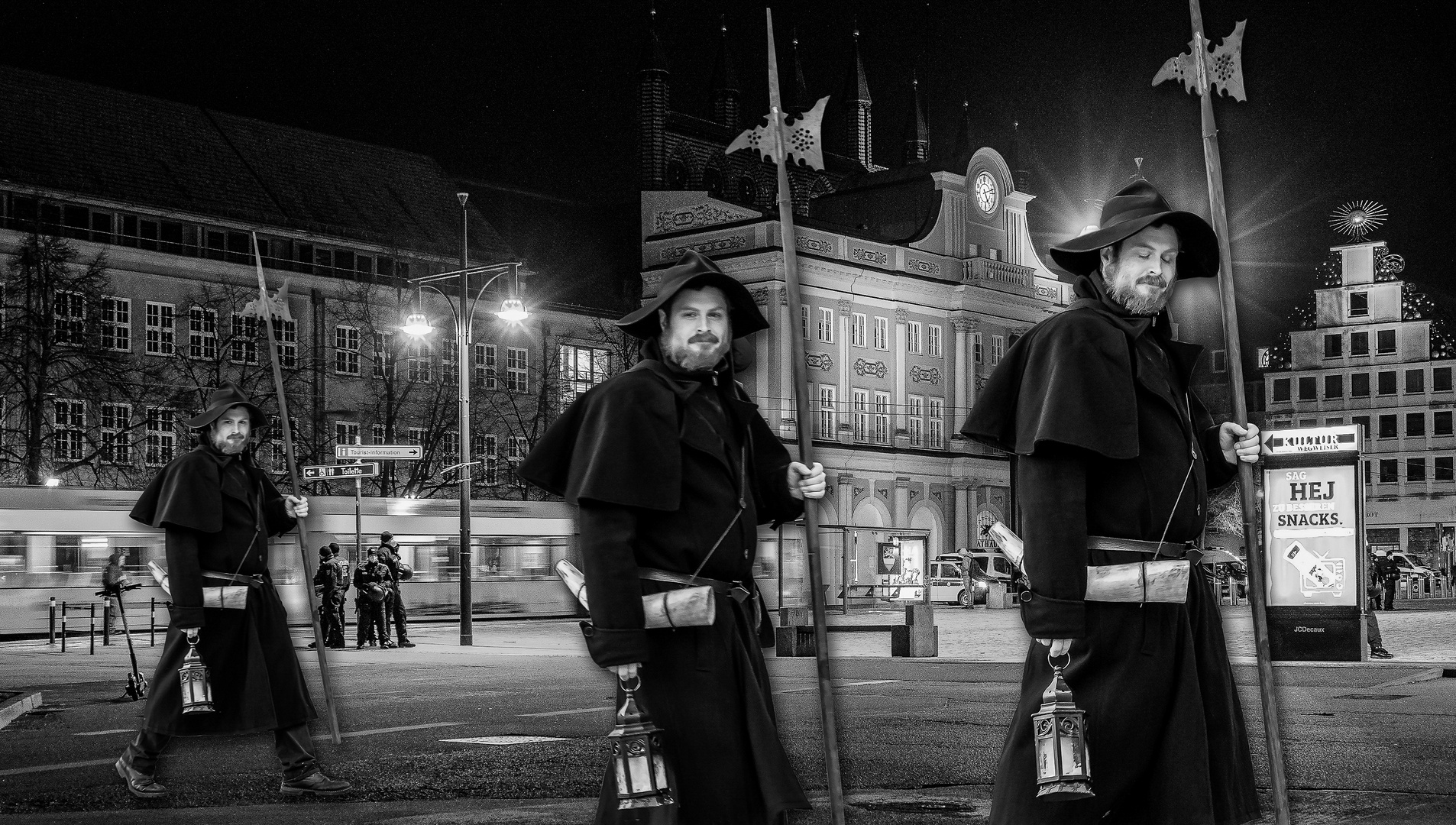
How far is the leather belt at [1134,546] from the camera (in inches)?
218

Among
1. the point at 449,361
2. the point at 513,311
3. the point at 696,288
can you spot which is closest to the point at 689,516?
the point at 696,288

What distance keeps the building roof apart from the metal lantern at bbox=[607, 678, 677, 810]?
5647 centimetres

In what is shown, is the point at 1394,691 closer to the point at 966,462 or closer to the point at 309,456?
the point at 309,456

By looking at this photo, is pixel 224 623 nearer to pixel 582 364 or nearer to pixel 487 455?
pixel 487 455

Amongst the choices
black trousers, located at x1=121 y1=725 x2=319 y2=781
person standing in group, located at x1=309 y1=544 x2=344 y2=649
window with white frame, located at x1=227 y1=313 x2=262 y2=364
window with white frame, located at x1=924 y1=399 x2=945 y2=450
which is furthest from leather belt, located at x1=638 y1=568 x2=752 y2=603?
window with white frame, located at x1=924 y1=399 x2=945 y2=450

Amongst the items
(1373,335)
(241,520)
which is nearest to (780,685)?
(241,520)

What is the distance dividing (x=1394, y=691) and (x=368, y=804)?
11.3 meters

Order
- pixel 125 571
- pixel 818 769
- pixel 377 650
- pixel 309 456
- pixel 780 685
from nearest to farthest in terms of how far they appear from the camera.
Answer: pixel 818 769 < pixel 780 685 < pixel 377 650 < pixel 125 571 < pixel 309 456

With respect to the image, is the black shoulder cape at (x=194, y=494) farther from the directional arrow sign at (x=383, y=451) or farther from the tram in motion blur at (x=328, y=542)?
the tram in motion blur at (x=328, y=542)

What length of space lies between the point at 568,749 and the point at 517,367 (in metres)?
58.4

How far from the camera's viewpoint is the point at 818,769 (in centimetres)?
1122

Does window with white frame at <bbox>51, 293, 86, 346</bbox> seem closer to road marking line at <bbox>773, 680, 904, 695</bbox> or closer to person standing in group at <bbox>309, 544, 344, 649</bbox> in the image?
person standing in group at <bbox>309, 544, 344, 649</bbox>

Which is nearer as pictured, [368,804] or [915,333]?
[368,804]

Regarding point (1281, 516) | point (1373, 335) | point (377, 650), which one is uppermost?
point (1373, 335)
